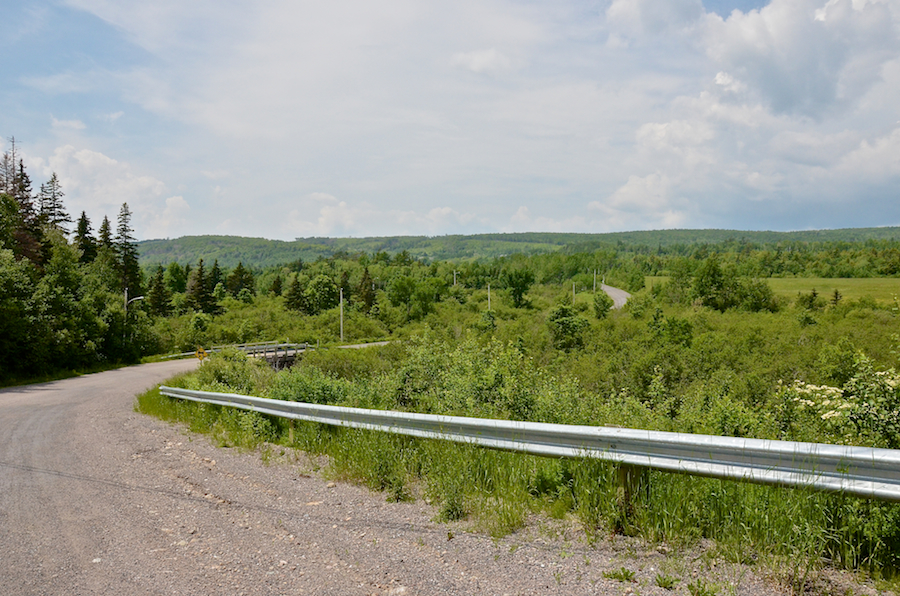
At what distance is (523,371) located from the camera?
12.5 m

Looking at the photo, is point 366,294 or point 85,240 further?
point 366,294

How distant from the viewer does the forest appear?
3910mm

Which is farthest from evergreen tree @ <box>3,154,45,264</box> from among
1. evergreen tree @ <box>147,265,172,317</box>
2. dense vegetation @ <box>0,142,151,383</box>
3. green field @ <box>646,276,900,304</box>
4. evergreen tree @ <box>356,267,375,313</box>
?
green field @ <box>646,276,900,304</box>

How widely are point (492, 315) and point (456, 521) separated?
8993 cm

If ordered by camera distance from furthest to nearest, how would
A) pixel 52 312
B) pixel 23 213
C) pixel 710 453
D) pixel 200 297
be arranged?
1. pixel 200 297
2. pixel 23 213
3. pixel 52 312
4. pixel 710 453

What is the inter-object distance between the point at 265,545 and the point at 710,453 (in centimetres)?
331

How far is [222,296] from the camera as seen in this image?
362 ft

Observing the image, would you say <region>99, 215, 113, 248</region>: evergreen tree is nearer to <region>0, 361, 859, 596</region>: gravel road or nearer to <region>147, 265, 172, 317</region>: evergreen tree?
<region>147, 265, 172, 317</region>: evergreen tree

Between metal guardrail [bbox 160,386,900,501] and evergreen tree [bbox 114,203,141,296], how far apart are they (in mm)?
77147

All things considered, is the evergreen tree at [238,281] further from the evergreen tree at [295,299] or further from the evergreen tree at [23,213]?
the evergreen tree at [23,213]

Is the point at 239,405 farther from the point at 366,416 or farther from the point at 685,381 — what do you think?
the point at 685,381

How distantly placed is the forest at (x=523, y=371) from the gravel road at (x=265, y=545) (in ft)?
1.04

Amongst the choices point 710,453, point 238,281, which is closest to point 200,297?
point 238,281

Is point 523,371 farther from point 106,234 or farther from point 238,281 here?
point 238,281
